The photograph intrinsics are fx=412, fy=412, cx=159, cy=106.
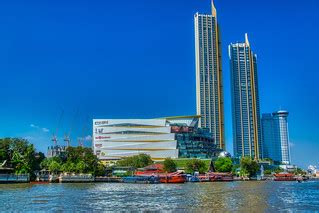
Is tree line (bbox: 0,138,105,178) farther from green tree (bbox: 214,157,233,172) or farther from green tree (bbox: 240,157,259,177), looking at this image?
green tree (bbox: 240,157,259,177)

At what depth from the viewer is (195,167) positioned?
170000 mm

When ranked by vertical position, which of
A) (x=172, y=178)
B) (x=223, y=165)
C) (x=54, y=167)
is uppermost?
(x=54, y=167)

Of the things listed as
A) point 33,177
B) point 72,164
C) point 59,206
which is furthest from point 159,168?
point 59,206

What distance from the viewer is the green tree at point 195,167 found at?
554 ft

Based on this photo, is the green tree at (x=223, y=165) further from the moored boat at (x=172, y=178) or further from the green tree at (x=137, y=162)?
the moored boat at (x=172, y=178)

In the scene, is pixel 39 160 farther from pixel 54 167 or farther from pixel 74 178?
pixel 74 178

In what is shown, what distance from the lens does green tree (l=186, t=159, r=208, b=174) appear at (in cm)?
16875

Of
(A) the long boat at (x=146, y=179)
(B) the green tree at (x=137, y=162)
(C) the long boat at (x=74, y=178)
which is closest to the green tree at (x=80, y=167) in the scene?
(C) the long boat at (x=74, y=178)

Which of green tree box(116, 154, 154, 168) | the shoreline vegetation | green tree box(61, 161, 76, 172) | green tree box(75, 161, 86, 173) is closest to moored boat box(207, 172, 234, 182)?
the shoreline vegetation

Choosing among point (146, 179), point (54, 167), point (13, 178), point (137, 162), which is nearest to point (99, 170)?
point (54, 167)

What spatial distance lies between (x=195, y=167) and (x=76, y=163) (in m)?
54.9

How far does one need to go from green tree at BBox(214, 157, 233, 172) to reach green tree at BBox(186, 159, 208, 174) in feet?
46.6

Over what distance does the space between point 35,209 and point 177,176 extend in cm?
8958

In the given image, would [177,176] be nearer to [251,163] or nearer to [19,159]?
[19,159]
